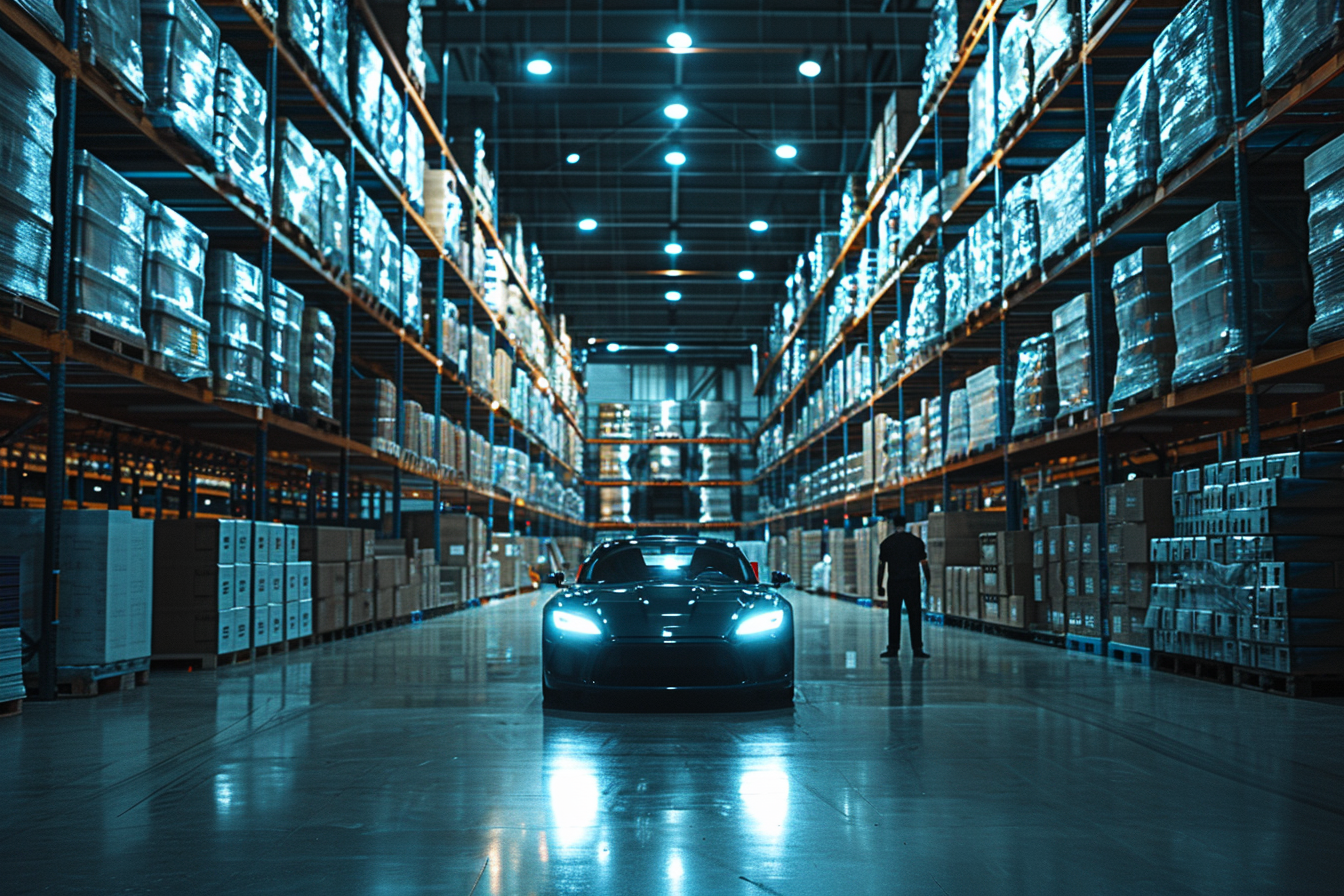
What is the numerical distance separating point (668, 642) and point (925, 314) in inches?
405

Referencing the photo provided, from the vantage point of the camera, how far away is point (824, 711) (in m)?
6.82

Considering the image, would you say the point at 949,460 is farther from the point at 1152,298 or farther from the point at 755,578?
the point at 755,578

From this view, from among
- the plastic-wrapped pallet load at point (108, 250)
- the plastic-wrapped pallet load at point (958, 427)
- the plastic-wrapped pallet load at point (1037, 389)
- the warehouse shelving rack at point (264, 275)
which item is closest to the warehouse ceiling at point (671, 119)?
the warehouse shelving rack at point (264, 275)

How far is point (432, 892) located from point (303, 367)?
9248 mm

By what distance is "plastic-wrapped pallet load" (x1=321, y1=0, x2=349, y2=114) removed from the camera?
11727 mm

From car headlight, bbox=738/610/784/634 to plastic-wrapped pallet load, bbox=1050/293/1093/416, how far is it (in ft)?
16.2

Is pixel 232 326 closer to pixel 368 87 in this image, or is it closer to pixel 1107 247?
pixel 368 87

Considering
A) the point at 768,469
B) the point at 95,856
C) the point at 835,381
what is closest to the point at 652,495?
the point at 768,469

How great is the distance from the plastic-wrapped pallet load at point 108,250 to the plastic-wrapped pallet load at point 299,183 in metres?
2.64

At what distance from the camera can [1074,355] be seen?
10992 millimetres

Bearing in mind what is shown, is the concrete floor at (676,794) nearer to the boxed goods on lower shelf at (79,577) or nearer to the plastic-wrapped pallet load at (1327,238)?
the boxed goods on lower shelf at (79,577)

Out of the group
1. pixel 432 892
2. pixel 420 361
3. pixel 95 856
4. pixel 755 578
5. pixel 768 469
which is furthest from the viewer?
pixel 768 469

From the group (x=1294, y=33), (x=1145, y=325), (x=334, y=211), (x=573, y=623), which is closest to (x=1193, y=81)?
(x=1294, y=33)

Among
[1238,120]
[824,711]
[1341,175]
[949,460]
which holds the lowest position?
[824,711]
